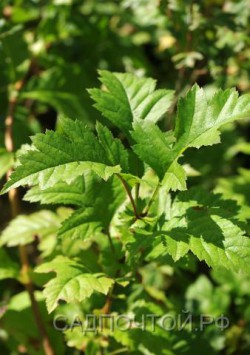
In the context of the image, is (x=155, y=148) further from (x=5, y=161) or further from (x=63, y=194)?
(x=5, y=161)

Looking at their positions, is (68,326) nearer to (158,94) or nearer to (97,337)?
(97,337)

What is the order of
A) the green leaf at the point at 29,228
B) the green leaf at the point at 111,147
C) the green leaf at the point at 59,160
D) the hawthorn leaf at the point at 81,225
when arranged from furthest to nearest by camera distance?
the green leaf at the point at 29,228, the hawthorn leaf at the point at 81,225, the green leaf at the point at 111,147, the green leaf at the point at 59,160

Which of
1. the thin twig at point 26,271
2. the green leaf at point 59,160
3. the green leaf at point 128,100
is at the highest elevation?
the green leaf at point 128,100

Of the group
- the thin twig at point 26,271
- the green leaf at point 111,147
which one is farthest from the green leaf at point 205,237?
the thin twig at point 26,271

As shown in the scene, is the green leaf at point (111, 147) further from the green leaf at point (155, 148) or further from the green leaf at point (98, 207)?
the green leaf at point (98, 207)

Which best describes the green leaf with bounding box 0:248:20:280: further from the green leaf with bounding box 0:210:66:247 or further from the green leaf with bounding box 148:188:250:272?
the green leaf with bounding box 148:188:250:272

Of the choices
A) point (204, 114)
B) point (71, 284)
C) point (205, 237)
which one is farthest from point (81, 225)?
point (204, 114)
